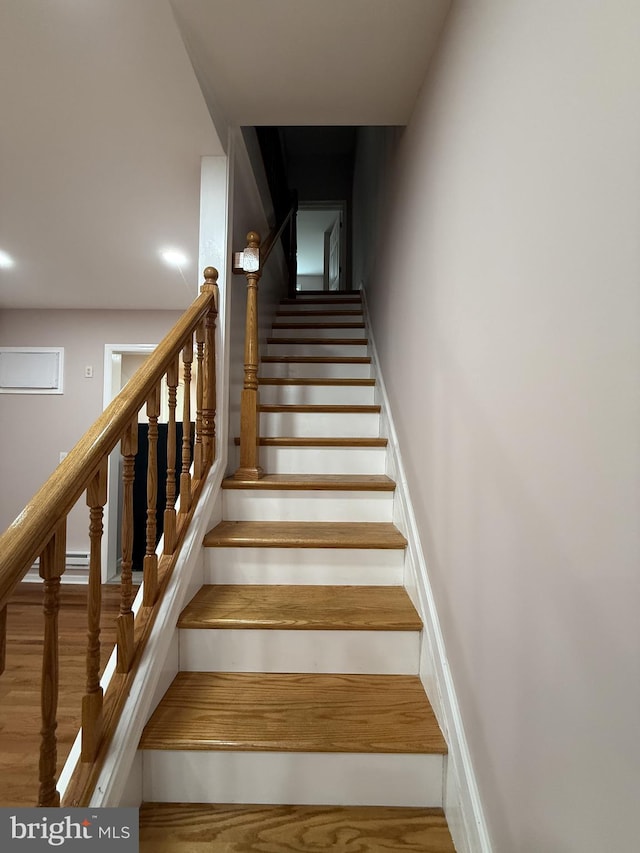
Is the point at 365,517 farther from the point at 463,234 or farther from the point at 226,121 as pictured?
the point at 226,121

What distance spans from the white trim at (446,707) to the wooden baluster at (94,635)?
2.72 feet

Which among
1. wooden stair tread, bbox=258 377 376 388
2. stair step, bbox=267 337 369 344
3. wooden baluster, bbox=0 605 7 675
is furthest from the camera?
stair step, bbox=267 337 369 344

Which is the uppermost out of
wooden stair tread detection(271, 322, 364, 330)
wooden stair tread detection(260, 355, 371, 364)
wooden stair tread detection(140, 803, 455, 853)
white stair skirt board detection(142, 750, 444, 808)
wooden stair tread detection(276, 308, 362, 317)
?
wooden stair tread detection(276, 308, 362, 317)

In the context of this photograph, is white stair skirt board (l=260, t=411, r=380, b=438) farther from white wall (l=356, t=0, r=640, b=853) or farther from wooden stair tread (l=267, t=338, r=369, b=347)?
white wall (l=356, t=0, r=640, b=853)

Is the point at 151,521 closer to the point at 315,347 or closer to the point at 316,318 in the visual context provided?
the point at 315,347

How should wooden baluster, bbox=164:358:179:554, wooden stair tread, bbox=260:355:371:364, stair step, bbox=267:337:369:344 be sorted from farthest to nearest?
stair step, bbox=267:337:369:344 < wooden stair tread, bbox=260:355:371:364 < wooden baluster, bbox=164:358:179:554

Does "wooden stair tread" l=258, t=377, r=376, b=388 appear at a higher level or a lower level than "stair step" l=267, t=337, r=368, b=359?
lower

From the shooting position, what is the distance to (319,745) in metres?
1.10

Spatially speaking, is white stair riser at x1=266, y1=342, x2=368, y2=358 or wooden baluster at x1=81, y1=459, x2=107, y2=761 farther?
white stair riser at x1=266, y1=342, x2=368, y2=358

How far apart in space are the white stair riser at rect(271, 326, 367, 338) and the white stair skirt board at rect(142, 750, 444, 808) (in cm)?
280

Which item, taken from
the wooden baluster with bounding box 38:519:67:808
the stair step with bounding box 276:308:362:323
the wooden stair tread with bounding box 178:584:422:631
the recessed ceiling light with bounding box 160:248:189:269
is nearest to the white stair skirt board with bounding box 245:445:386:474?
the wooden stair tread with bounding box 178:584:422:631

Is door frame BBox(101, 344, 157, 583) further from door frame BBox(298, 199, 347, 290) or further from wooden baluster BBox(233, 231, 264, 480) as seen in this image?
door frame BBox(298, 199, 347, 290)

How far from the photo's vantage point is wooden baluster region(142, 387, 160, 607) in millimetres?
1306

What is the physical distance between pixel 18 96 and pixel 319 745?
Result: 230 centimetres
